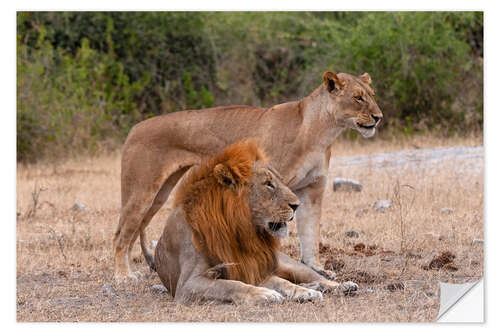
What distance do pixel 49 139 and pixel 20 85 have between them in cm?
88

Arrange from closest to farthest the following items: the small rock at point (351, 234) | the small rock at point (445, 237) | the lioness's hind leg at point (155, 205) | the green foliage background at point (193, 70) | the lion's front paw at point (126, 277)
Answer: the lion's front paw at point (126, 277)
the lioness's hind leg at point (155, 205)
the small rock at point (445, 237)
the small rock at point (351, 234)
the green foliage background at point (193, 70)

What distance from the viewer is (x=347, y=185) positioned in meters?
9.56

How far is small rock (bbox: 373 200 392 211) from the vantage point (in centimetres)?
821

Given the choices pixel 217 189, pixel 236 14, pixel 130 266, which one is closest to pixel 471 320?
pixel 217 189

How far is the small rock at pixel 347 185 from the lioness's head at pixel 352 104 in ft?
12.3

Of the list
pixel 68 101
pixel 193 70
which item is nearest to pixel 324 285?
pixel 68 101

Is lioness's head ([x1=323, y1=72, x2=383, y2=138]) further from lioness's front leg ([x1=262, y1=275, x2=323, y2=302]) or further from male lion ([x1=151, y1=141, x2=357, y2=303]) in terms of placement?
lioness's front leg ([x1=262, y1=275, x2=323, y2=302])

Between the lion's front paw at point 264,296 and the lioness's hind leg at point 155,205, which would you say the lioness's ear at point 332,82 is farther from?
the lion's front paw at point 264,296

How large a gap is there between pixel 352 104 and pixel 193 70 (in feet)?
32.4

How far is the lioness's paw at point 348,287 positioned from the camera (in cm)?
509

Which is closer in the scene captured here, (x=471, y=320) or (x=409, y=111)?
(x=471, y=320)

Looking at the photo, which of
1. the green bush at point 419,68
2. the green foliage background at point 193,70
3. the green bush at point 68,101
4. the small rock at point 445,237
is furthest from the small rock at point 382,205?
the green bush at point 68,101

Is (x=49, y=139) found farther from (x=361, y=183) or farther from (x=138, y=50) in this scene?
(x=361, y=183)

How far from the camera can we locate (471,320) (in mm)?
4758
